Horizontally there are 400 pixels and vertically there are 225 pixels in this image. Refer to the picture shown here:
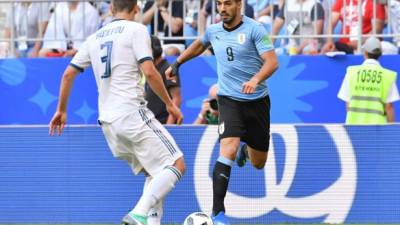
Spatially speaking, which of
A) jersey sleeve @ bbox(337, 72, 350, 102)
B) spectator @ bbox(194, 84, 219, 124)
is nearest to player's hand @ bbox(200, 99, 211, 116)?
spectator @ bbox(194, 84, 219, 124)

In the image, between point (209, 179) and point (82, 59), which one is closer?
point (82, 59)

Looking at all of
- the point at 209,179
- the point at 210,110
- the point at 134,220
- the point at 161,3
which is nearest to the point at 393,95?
the point at 210,110

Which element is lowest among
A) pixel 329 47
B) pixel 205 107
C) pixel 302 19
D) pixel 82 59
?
pixel 205 107

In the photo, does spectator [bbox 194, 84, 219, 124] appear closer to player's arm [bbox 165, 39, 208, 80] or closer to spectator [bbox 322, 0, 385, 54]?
spectator [bbox 322, 0, 385, 54]

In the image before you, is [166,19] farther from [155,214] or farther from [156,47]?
[155,214]

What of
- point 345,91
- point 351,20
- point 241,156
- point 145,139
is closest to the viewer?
point 145,139

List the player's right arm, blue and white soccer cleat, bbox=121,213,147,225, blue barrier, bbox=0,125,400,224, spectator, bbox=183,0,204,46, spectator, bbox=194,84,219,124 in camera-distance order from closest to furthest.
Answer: blue and white soccer cleat, bbox=121,213,147,225
the player's right arm
blue barrier, bbox=0,125,400,224
spectator, bbox=194,84,219,124
spectator, bbox=183,0,204,46

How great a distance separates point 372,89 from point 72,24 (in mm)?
4337

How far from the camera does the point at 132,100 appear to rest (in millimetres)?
9875

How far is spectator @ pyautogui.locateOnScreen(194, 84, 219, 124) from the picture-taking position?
14214 mm

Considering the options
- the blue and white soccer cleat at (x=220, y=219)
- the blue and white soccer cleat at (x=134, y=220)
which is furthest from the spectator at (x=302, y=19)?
the blue and white soccer cleat at (x=134, y=220)

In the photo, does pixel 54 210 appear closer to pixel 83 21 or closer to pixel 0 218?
pixel 0 218

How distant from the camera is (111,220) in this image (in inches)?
480

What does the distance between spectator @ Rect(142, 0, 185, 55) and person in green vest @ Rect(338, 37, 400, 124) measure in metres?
2.54
